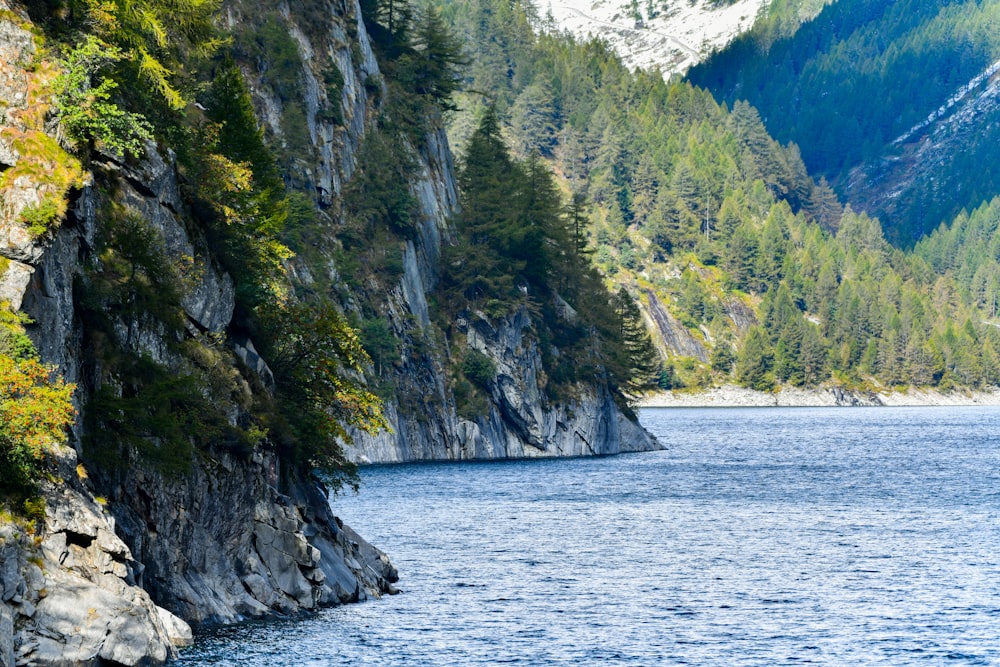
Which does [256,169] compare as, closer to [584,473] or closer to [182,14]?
[182,14]

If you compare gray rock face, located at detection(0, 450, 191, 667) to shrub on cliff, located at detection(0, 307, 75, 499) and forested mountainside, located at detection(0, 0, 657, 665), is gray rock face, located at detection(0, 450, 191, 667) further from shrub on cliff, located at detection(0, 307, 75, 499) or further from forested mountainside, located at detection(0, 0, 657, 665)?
shrub on cliff, located at detection(0, 307, 75, 499)

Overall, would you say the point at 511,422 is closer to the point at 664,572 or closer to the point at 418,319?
the point at 418,319

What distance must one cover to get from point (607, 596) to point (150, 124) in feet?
84.3

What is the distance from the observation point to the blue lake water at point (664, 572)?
37.9 meters

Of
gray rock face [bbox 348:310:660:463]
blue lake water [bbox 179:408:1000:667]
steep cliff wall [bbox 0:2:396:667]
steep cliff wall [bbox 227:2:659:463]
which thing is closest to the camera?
steep cliff wall [bbox 0:2:396:667]

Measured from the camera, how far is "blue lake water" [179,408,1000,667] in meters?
37.9

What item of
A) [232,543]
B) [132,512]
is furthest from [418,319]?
[132,512]

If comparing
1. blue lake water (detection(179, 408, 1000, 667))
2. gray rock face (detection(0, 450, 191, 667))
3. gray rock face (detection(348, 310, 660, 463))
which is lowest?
blue lake water (detection(179, 408, 1000, 667))

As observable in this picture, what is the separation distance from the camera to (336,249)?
108750 mm

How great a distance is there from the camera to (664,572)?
53.2 meters

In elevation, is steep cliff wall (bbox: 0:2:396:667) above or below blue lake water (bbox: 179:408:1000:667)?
above

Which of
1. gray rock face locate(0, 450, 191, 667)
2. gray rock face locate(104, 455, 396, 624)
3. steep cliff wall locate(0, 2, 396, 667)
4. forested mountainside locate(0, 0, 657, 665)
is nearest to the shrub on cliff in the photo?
forested mountainside locate(0, 0, 657, 665)

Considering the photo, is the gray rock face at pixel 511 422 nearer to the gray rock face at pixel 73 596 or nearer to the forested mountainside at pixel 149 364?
the forested mountainside at pixel 149 364

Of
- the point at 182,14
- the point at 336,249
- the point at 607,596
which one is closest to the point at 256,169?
the point at 182,14
